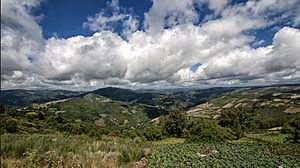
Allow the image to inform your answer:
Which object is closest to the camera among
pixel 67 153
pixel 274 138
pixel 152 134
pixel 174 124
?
pixel 67 153

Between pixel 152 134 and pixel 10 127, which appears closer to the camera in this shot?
pixel 152 134

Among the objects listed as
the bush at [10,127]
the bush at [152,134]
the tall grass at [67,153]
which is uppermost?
the tall grass at [67,153]

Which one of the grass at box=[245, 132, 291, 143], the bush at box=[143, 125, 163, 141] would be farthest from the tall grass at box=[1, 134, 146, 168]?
the grass at box=[245, 132, 291, 143]

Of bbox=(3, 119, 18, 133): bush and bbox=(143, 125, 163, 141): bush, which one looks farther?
bbox=(3, 119, 18, 133): bush

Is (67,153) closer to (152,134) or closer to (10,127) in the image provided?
(152,134)

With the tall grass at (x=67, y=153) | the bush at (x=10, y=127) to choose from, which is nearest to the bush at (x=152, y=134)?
the tall grass at (x=67, y=153)

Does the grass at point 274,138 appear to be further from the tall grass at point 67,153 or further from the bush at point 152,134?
the tall grass at point 67,153

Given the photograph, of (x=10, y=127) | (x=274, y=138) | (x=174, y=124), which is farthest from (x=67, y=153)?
(x=10, y=127)

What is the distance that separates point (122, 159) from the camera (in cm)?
1173

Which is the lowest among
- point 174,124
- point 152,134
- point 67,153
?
point 174,124

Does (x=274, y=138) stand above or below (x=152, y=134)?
below

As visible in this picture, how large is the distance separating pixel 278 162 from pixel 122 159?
33.7ft

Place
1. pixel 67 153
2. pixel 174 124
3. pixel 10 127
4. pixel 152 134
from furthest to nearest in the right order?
pixel 10 127
pixel 174 124
pixel 152 134
pixel 67 153

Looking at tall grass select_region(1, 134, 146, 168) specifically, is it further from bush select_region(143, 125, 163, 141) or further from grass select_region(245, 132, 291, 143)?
grass select_region(245, 132, 291, 143)
